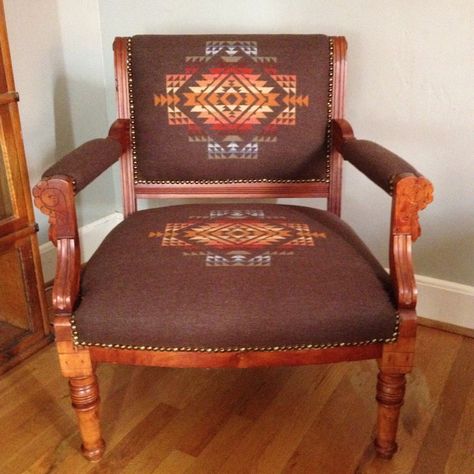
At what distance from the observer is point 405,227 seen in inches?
46.2

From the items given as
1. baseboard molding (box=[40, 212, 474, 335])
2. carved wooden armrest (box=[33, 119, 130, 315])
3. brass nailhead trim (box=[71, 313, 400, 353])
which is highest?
carved wooden armrest (box=[33, 119, 130, 315])

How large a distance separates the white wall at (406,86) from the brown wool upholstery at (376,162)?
0.41m

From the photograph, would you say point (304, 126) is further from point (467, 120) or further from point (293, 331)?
point (293, 331)

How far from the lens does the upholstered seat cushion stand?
1.14 meters

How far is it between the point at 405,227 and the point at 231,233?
381 millimetres

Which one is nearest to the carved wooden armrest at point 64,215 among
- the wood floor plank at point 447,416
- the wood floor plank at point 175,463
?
the wood floor plank at point 175,463

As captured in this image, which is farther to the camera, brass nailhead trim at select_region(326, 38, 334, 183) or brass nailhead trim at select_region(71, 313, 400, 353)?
brass nailhead trim at select_region(326, 38, 334, 183)

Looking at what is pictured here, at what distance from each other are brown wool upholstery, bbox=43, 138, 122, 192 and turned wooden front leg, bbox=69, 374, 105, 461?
0.39 meters

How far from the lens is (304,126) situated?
1.54 m

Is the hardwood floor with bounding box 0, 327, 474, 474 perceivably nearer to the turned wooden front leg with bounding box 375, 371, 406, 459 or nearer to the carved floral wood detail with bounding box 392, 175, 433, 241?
the turned wooden front leg with bounding box 375, 371, 406, 459

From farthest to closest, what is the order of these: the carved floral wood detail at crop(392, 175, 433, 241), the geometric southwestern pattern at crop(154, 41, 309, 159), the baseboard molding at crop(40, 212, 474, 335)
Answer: the baseboard molding at crop(40, 212, 474, 335) < the geometric southwestern pattern at crop(154, 41, 309, 159) < the carved floral wood detail at crop(392, 175, 433, 241)

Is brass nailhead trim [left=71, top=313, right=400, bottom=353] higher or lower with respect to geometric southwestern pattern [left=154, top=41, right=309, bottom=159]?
lower

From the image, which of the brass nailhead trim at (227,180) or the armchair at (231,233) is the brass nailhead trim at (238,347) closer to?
the armchair at (231,233)

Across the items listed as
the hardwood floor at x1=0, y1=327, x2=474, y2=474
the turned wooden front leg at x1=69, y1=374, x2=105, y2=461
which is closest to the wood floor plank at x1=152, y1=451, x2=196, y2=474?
the hardwood floor at x1=0, y1=327, x2=474, y2=474
